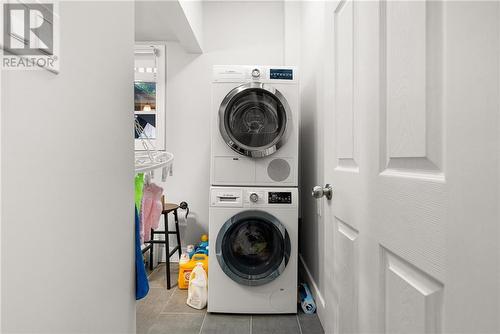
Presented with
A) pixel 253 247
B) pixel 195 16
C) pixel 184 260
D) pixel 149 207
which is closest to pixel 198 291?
pixel 184 260

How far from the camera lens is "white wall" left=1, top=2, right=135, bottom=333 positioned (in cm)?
47

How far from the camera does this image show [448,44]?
1.64 ft

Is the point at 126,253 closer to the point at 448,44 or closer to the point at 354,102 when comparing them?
the point at 354,102

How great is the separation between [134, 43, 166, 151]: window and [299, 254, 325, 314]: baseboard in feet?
5.77

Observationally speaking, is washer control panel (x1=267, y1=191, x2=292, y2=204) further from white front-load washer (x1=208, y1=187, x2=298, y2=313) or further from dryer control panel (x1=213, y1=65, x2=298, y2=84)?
dryer control panel (x1=213, y1=65, x2=298, y2=84)

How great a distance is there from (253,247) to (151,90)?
1913 mm

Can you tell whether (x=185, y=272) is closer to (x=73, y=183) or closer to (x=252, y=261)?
(x=252, y=261)

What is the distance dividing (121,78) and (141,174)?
405mm

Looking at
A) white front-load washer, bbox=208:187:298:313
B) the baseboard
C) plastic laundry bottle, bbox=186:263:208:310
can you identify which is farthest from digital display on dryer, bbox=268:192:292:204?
plastic laundry bottle, bbox=186:263:208:310

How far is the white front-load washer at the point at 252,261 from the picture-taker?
1.90m

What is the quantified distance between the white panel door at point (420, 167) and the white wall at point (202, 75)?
6.52 ft

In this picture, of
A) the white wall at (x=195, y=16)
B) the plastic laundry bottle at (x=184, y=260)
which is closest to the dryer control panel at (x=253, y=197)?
the plastic laundry bottle at (x=184, y=260)

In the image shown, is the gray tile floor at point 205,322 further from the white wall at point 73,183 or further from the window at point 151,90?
the window at point 151,90

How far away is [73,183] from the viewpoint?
0.62 m
